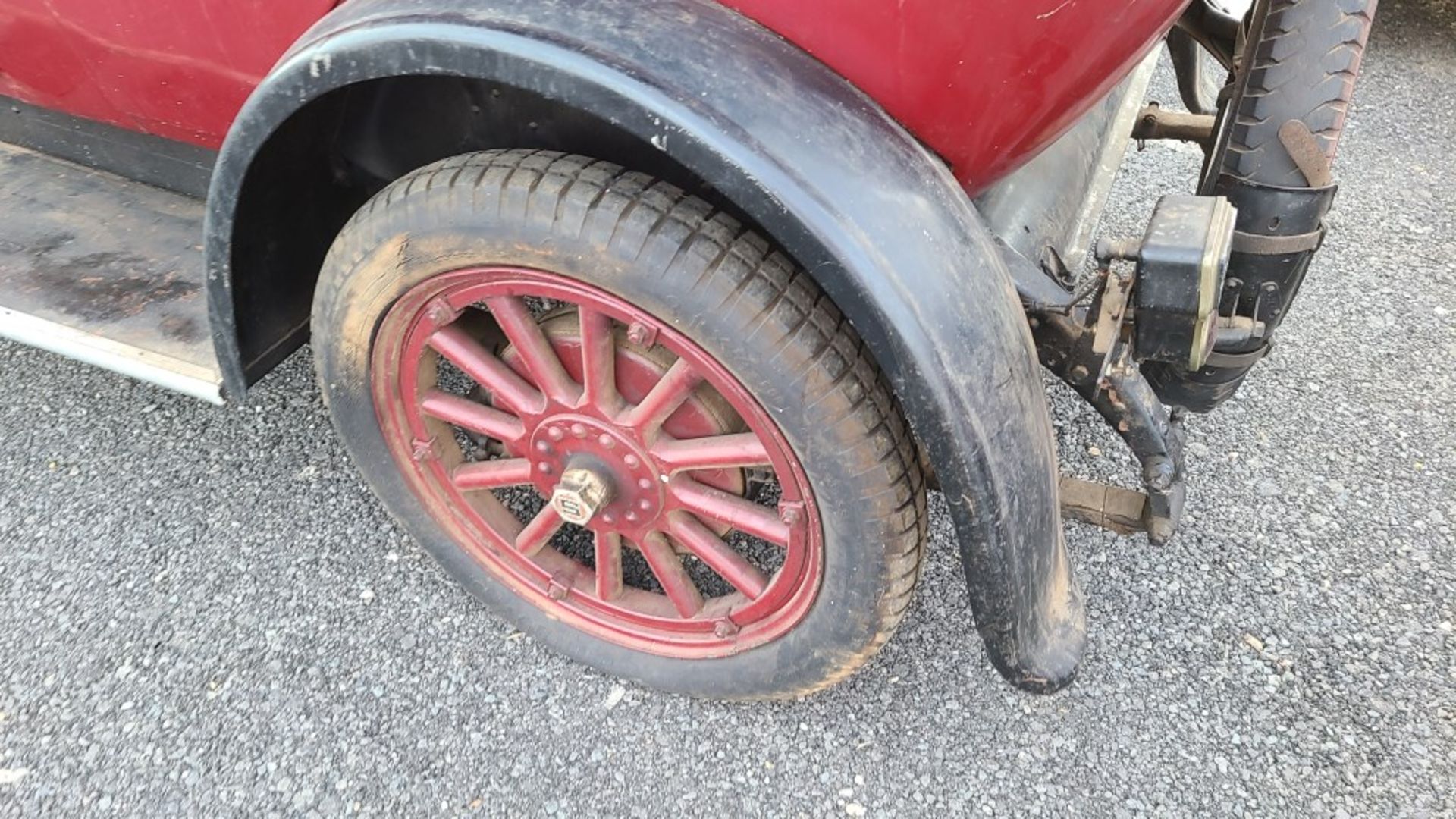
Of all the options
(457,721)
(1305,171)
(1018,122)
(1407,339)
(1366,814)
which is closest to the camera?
(1018,122)

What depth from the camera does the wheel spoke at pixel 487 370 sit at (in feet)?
5.24

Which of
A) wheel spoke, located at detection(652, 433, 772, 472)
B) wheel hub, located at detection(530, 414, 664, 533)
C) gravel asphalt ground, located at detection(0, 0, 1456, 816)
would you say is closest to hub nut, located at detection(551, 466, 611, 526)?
wheel hub, located at detection(530, 414, 664, 533)

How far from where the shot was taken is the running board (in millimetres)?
1741

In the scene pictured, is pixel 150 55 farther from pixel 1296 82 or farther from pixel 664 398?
pixel 1296 82

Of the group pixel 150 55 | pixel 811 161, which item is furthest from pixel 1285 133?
pixel 150 55

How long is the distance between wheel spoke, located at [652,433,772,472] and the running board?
2.54 ft

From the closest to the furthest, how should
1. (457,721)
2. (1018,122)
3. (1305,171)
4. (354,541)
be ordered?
(1018,122) → (1305,171) → (457,721) → (354,541)

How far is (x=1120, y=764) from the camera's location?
1781 mm

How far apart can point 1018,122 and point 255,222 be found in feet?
3.79

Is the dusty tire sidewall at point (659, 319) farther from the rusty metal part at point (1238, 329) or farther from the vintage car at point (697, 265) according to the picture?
the rusty metal part at point (1238, 329)

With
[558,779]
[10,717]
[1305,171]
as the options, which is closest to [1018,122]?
[1305,171]

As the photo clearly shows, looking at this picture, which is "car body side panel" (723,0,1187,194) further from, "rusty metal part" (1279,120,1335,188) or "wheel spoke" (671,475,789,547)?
"wheel spoke" (671,475,789,547)

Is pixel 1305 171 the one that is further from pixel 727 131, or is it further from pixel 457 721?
pixel 457 721

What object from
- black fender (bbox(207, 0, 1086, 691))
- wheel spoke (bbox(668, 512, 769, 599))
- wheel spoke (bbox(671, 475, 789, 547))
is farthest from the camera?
wheel spoke (bbox(668, 512, 769, 599))
